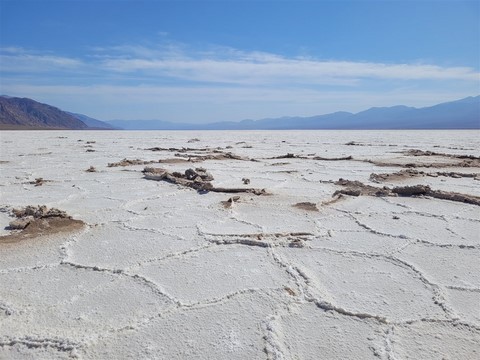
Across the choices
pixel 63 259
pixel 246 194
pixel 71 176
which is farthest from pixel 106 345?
pixel 71 176

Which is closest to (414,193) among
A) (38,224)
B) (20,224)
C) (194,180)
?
(194,180)

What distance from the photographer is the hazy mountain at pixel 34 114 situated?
112500 millimetres

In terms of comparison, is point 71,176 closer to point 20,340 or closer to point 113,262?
point 113,262

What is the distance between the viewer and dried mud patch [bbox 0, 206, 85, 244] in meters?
2.29

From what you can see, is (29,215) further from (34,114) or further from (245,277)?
(34,114)

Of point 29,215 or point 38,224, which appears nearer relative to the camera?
point 38,224

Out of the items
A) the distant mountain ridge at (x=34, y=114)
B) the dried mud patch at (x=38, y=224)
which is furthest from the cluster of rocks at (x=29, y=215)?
the distant mountain ridge at (x=34, y=114)

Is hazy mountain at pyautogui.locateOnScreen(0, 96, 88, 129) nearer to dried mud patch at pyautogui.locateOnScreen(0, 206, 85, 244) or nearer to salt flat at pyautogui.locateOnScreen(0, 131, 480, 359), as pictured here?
dried mud patch at pyautogui.locateOnScreen(0, 206, 85, 244)

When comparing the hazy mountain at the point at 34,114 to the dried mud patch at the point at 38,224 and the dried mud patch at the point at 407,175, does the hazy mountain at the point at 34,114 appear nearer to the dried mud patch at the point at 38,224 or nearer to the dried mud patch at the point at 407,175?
the dried mud patch at the point at 407,175

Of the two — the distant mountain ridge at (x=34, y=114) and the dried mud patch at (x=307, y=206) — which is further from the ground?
the distant mountain ridge at (x=34, y=114)

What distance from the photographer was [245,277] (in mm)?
1791

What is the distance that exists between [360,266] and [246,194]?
172 centimetres

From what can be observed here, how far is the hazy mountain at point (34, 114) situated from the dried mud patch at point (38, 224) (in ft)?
398

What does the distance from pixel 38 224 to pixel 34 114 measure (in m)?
147
